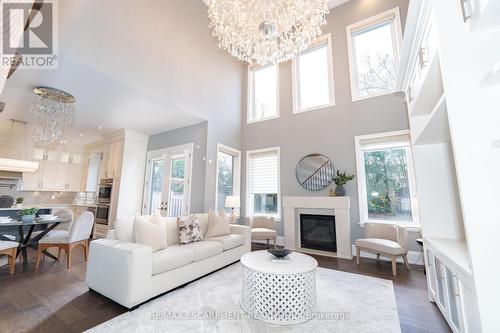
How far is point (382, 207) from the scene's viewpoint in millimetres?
4156

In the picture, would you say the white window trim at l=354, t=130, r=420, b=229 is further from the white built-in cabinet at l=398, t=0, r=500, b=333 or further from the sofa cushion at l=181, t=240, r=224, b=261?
the sofa cushion at l=181, t=240, r=224, b=261

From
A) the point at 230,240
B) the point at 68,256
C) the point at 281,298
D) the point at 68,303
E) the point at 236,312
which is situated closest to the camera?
the point at 281,298

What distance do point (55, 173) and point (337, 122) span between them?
819 cm

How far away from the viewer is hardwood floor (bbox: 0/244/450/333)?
185 cm

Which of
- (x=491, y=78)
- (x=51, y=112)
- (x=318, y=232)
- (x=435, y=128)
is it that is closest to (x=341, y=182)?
(x=318, y=232)

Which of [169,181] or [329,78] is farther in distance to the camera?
[169,181]

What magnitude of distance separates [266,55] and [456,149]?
8.98ft

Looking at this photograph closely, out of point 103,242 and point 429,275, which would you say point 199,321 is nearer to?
point 103,242

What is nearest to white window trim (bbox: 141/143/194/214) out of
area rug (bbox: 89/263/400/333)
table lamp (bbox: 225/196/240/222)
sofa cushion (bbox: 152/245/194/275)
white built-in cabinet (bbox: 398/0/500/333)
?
table lamp (bbox: 225/196/240/222)

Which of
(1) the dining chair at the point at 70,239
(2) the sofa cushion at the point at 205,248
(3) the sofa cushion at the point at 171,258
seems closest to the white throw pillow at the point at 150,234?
(3) the sofa cushion at the point at 171,258

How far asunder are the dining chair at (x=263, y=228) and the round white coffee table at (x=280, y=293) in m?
2.36

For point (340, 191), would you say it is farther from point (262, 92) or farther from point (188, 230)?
point (262, 92)

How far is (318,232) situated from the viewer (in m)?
4.55

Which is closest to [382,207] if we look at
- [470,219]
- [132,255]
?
[470,219]
